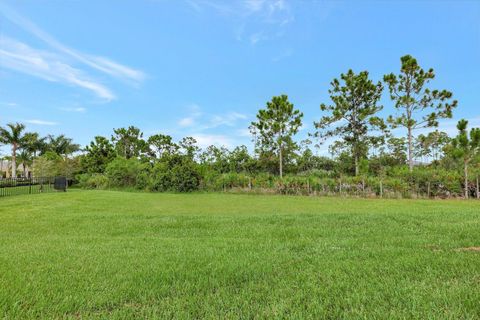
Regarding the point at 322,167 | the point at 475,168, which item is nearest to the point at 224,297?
the point at 475,168

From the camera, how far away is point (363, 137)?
23.0 m

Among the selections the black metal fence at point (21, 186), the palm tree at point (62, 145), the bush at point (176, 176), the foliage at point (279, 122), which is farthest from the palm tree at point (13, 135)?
the foliage at point (279, 122)

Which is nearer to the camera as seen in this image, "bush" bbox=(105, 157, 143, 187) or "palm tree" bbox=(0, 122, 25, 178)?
"bush" bbox=(105, 157, 143, 187)

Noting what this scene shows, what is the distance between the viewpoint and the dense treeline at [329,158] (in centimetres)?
1443

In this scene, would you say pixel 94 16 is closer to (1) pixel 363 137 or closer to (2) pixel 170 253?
(2) pixel 170 253

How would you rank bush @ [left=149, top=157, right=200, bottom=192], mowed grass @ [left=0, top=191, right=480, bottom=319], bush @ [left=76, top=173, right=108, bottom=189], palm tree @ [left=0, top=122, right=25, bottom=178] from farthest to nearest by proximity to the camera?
palm tree @ [left=0, top=122, right=25, bottom=178]
bush @ [left=76, top=173, right=108, bottom=189]
bush @ [left=149, top=157, right=200, bottom=192]
mowed grass @ [left=0, top=191, right=480, bottom=319]

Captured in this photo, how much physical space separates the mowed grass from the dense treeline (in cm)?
1124

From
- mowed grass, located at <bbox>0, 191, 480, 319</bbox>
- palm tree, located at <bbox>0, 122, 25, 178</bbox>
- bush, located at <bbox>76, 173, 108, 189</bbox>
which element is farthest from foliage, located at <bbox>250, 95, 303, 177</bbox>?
palm tree, located at <bbox>0, 122, 25, 178</bbox>

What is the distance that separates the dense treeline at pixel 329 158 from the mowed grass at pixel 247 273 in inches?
443

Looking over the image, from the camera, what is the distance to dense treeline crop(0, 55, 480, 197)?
14.4 meters

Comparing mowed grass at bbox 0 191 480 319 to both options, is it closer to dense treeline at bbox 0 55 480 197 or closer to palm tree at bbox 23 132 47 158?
dense treeline at bbox 0 55 480 197

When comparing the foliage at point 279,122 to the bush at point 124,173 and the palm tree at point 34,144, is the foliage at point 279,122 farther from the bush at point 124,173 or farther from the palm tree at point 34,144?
the palm tree at point 34,144

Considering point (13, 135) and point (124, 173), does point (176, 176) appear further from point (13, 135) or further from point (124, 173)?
point (13, 135)

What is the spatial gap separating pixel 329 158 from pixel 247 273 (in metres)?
25.6
